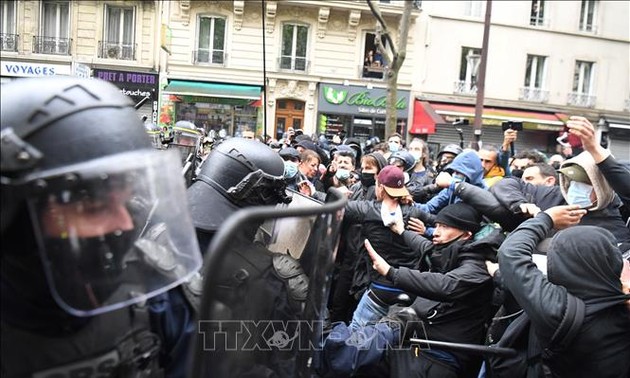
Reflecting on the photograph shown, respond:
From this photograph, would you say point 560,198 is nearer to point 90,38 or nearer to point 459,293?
point 459,293

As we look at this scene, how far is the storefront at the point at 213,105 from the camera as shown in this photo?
55.8 ft

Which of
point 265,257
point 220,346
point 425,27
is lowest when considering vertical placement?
point 220,346

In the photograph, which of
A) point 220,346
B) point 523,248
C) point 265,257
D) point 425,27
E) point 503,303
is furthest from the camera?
point 425,27

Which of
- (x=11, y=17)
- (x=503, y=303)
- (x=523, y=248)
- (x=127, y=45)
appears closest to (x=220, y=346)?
(x=523, y=248)

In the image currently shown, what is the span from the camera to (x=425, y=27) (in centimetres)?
1844

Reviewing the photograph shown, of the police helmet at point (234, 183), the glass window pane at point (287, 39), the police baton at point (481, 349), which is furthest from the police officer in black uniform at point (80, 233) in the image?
the glass window pane at point (287, 39)

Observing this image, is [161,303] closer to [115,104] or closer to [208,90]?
[115,104]

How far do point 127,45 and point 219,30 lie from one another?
3100 mm

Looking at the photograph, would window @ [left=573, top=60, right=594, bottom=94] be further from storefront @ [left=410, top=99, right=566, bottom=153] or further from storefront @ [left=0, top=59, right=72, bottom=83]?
storefront @ [left=0, top=59, right=72, bottom=83]

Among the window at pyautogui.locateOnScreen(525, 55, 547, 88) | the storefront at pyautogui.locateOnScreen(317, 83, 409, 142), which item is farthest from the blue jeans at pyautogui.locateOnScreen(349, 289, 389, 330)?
the window at pyautogui.locateOnScreen(525, 55, 547, 88)

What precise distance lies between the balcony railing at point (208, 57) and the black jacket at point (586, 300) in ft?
54.9

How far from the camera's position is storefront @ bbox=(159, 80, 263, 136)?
17.0 meters

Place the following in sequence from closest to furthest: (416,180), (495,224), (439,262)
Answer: (439,262) < (495,224) < (416,180)

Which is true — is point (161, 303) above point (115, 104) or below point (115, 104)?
below
